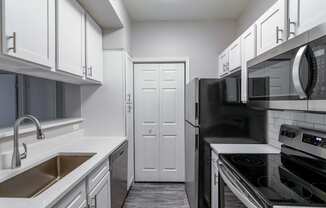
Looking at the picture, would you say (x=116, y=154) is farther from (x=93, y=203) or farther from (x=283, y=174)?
(x=283, y=174)

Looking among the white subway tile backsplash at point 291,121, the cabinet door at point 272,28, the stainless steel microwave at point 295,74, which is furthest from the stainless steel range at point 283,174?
the cabinet door at point 272,28

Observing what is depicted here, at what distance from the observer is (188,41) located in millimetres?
4148

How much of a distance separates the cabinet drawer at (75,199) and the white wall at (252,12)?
249 centimetres

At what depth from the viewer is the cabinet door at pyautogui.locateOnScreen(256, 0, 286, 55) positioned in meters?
1.63

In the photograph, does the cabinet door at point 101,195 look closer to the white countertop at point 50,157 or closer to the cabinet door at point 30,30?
the white countertop at point 50,157

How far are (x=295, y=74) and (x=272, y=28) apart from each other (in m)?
0.86

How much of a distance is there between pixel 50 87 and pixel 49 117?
0.35 meters

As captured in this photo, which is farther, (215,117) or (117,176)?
(215,117)

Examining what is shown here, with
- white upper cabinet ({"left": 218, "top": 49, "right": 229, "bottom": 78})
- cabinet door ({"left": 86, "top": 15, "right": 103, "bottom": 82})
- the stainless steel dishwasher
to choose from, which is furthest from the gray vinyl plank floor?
white upper cabinet ({"left": 218, "top": 49, "right": 229, "bottom": 78})

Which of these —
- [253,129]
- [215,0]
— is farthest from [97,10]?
[253,129]

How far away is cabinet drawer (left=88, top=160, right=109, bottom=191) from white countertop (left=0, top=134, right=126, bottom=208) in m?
0.07

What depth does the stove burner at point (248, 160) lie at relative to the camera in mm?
1743

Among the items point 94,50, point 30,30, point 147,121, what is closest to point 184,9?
point 94,50

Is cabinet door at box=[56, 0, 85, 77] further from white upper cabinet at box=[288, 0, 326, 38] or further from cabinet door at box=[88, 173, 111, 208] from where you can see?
white upper cabinet at box=[288, 0, 326, 38]
